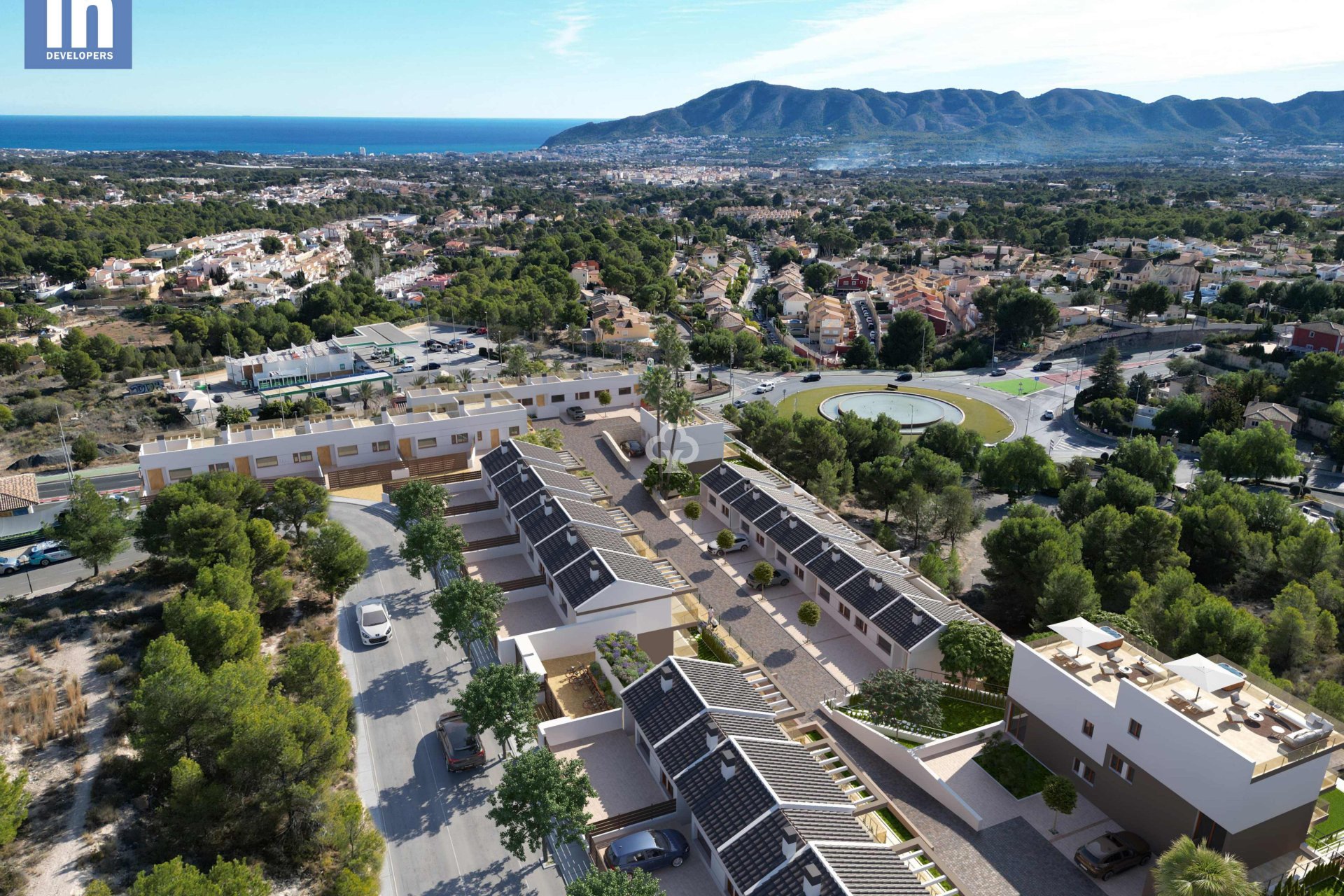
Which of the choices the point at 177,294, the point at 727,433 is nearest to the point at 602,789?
the point at 727,433

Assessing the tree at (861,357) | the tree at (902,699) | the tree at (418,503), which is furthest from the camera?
the tree at (861,357)

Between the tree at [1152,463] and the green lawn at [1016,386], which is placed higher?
the green lawn at [1016,386]

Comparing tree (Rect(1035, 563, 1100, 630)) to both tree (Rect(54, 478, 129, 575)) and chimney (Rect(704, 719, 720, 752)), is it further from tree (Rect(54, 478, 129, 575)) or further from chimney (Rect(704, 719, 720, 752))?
tree (Rect(54, 478, 129, 575))

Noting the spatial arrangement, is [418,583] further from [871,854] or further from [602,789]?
[871,854]

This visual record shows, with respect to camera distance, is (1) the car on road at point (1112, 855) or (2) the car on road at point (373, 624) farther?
(2) the car on road at point (373, 624)

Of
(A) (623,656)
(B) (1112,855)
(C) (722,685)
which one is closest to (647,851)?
(C) (722,685)

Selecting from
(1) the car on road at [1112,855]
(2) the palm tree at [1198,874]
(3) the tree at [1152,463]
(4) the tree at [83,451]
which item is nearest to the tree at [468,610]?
(1) the car on road at [1112,855]

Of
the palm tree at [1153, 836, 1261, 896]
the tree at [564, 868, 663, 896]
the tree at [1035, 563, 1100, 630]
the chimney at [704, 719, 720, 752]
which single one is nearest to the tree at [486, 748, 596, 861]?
the tree at [564, 868, 663, 896]

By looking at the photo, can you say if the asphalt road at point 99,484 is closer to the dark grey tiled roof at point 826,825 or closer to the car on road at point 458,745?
the car on road at point 458,745
